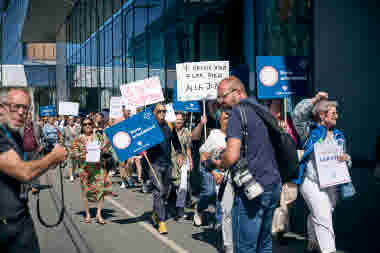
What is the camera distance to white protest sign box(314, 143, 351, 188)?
575 centimetres

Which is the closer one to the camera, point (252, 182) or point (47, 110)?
point (252, 182)

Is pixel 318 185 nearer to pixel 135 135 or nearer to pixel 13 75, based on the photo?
pixel 135 135

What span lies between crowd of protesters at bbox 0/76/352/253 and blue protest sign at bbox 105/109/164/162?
0.18 meters

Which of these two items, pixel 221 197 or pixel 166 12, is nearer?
pixel 221 197

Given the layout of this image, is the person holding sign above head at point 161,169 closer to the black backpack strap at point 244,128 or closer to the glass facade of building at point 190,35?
the glass facade of building at point 190,35

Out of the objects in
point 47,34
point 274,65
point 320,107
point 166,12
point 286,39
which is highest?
point 47,34

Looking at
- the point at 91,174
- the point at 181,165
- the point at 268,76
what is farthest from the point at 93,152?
the point at 268,76

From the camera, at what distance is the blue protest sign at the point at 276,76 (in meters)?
7.80

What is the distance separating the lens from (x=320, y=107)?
607 centimetres

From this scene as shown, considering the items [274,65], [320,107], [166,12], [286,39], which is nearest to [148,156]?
[274,65]

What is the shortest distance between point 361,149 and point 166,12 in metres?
8.03

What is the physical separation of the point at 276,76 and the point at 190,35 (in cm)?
878

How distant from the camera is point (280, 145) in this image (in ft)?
13.3

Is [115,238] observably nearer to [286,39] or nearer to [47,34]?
[286,39]
